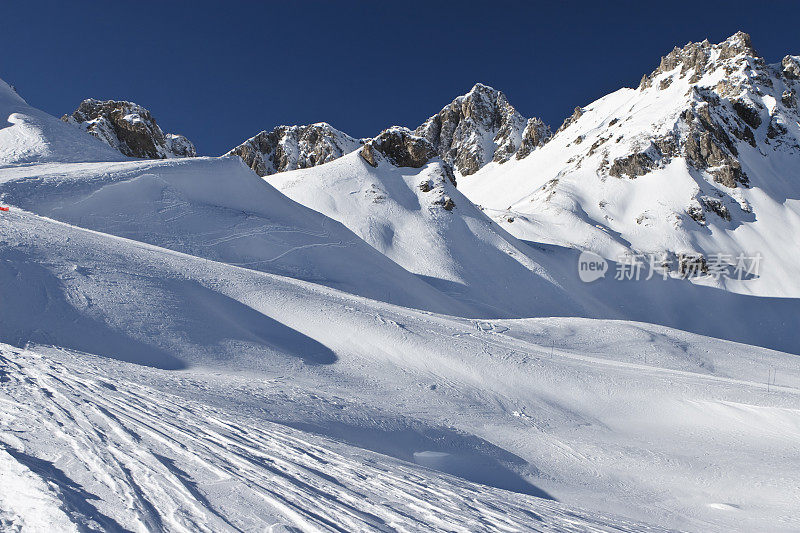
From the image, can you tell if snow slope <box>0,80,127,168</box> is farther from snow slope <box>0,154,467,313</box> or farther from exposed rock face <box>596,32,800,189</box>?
exposed rock face <box>596,32,800,189</box>

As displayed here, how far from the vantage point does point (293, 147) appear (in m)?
106

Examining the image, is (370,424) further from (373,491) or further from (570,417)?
(570,417)

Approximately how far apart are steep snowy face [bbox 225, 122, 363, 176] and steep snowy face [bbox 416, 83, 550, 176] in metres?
41.9

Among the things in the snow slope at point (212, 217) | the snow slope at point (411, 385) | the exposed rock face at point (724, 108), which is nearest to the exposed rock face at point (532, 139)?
the exposed rock face at point (724, 108)

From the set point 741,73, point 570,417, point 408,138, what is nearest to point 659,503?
point 570,417

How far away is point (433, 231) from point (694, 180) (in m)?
44.8

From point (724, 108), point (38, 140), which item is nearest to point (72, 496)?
point (38, 140)

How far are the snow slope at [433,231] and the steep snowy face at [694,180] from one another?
1220 centimetres

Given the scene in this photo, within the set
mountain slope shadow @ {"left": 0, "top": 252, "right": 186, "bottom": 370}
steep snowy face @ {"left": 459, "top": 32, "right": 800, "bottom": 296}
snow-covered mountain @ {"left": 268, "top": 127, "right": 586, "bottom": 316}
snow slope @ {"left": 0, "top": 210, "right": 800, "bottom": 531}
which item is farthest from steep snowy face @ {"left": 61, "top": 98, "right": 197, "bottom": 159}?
mountain slope shadow @ {"left": 0, "top": 252, "right": 186, "bottom": 370}

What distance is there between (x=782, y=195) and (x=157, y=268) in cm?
8151

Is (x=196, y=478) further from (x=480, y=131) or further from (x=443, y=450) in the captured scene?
(x=480, y=131)

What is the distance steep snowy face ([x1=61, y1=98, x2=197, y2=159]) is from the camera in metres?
60.0

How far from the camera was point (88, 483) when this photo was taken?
143 inches

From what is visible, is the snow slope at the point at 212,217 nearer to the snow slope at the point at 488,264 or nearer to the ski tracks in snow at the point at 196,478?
the snow slope at the point at 488,264
